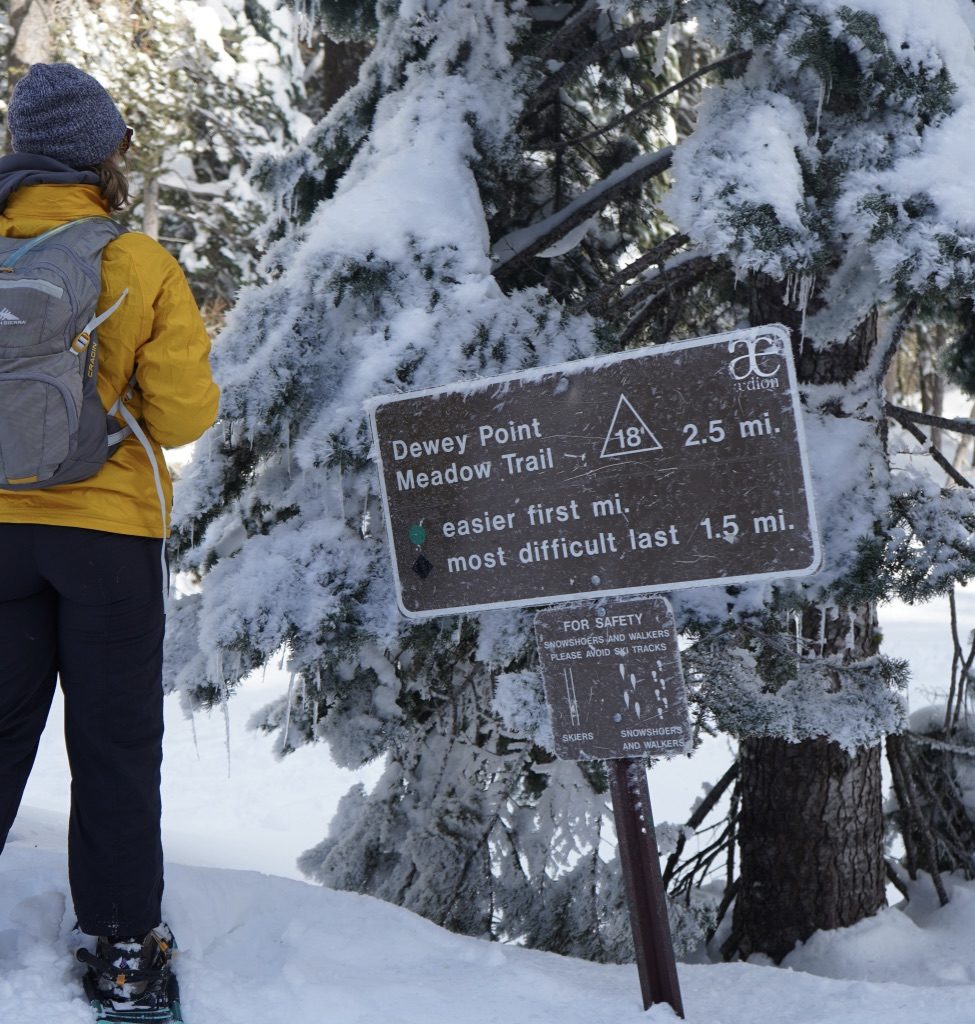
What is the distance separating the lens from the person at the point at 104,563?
7.61ft

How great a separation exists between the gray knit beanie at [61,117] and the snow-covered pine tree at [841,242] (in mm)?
1442

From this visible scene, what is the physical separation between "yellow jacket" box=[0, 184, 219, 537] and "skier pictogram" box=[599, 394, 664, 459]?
0.92m

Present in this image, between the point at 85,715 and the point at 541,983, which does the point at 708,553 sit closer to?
the point at 541,983

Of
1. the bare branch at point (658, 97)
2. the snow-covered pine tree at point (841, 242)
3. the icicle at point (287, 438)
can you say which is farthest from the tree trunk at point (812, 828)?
the icicle at point (287, 438)

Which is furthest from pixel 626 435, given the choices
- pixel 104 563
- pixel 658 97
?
pixel 658 97

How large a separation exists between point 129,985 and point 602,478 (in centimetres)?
155

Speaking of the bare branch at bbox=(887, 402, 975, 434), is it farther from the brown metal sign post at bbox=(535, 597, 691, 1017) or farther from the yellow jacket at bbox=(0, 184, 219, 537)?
the yellow jacket at bbox=(0, 184, 219, 537)

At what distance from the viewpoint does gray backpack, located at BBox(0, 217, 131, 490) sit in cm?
211

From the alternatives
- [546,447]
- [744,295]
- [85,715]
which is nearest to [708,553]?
[546,447]

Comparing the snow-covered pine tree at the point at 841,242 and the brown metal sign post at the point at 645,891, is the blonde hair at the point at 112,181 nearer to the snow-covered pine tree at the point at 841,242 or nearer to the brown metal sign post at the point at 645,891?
the snow-covered pine tree at the point at 841,242

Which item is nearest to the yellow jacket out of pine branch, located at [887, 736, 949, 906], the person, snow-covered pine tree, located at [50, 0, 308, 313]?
the person

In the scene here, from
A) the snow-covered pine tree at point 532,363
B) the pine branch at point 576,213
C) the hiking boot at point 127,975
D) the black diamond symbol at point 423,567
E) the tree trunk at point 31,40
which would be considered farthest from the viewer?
the tree trunk at point 31,40

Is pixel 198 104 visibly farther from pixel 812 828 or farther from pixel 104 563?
pixel 104 563

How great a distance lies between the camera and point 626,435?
8.36 ft
